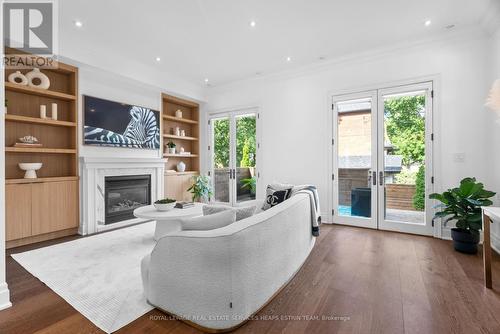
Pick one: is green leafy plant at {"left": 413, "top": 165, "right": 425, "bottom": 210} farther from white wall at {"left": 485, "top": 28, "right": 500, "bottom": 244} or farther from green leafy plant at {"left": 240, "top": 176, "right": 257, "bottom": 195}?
green leafy plant at {"left": 240, "top": 176, "right": 257, "bottom": 195}

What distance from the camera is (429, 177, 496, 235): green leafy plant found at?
2.95 m

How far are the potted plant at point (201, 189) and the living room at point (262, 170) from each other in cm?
12

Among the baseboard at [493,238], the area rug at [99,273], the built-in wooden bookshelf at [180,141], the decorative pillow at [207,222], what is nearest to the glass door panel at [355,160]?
the baseboard at [493,238]

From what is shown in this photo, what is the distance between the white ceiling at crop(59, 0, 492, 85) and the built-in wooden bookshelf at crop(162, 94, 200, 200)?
1439mm

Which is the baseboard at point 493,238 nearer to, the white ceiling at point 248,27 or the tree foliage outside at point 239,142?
the white ceiling at point 248,27

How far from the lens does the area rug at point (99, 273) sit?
1866mm

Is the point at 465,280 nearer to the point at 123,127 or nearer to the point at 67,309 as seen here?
the point at 67,309

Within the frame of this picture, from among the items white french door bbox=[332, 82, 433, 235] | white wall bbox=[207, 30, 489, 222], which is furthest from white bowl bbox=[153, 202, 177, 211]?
white french door bbox=[332, 82, 433, 235]

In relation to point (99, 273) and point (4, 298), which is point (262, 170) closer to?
point (99, 273)

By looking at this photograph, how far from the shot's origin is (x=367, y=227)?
422 centimetres

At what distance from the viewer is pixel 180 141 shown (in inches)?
246

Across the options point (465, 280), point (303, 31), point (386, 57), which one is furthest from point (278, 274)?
point (386, 57)

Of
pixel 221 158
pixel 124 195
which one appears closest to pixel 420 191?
pixel 221 158

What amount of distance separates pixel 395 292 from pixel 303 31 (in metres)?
3.48
